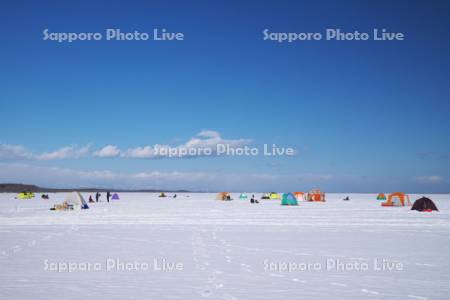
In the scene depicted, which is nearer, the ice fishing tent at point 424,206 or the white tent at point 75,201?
the ice fishing tent at point 424,206

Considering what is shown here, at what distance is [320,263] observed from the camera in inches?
442

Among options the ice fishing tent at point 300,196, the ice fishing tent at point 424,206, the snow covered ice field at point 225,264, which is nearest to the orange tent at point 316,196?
the ice fishing tent at point 300,196

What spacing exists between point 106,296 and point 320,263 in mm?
5290

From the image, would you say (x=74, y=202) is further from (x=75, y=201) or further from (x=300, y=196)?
(x=300, y=196)

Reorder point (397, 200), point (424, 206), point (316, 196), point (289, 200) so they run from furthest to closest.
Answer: point (316, 196), point (289, 200), point (397, 200), point (424, 206)

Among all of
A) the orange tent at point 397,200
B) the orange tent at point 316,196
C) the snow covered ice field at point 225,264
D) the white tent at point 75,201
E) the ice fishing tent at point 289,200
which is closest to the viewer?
the snow covered ice field at point 225,264

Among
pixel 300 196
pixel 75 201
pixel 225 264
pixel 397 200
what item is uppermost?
pixel 75 201

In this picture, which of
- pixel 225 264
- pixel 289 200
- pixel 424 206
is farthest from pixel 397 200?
pixel 225 264

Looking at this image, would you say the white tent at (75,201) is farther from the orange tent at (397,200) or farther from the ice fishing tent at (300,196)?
the ice fishing tent at (300,196)

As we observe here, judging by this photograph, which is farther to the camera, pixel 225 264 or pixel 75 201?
pixel 75 201

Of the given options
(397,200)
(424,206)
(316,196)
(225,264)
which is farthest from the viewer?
(316,196)

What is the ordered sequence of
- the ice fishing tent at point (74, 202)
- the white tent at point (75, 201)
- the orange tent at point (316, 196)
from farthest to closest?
the orange tent at point (316, 196)
the white tent at point (75, 201)
the ice fishing tent at point (74, 202)

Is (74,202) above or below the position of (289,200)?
above

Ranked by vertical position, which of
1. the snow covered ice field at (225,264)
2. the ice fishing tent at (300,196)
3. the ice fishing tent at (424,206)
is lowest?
the snow covered ice field at (225,264)
